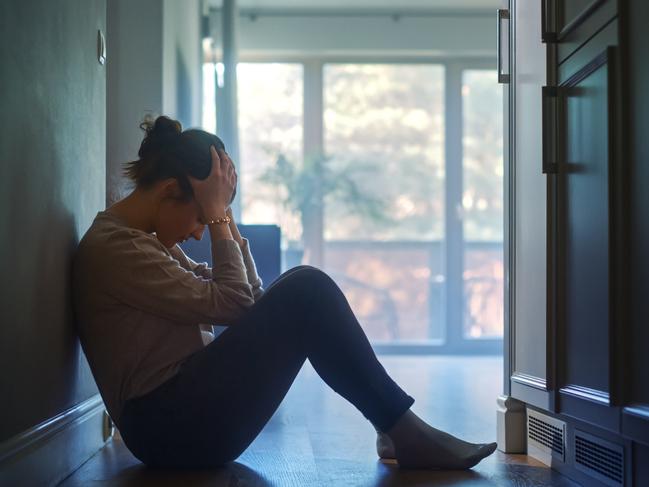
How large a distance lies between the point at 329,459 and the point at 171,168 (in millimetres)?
867

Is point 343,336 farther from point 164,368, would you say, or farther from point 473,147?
point 473,147

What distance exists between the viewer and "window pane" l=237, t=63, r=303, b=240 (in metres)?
6.55

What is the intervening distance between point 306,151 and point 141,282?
15.7 ft

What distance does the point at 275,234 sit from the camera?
3490mm

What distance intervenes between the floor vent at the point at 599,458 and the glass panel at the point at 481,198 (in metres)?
4.64

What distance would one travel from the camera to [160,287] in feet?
6.10

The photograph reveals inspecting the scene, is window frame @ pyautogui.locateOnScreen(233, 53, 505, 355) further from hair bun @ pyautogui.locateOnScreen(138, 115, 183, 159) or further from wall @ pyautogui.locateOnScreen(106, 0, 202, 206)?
Answer: hair bun @ pyautogui.locateOnScreen(138, 115, 183, 159)

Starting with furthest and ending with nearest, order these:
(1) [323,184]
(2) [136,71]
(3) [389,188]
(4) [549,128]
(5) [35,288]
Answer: (3) [389,188] → (1) [323,184] → (2) [136,71] → (4) [549,128] → (5) [35,288]

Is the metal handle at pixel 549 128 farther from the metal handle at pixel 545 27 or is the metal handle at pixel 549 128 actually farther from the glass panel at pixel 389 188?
the glass panel at pixel 389 188

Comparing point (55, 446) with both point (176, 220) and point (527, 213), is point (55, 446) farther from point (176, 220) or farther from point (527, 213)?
point (527, 213)

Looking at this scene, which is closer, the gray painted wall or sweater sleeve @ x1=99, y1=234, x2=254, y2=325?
the gray painted wall

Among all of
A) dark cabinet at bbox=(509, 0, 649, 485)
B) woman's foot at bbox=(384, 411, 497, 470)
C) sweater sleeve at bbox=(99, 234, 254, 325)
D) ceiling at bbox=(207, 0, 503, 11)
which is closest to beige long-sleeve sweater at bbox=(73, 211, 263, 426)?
sweater sleeve at bbox=(99, 234, 254, 325)

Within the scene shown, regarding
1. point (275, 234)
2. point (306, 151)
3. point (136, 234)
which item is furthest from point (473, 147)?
point (136, 234)

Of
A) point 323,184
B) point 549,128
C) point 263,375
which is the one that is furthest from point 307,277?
point 323,184
